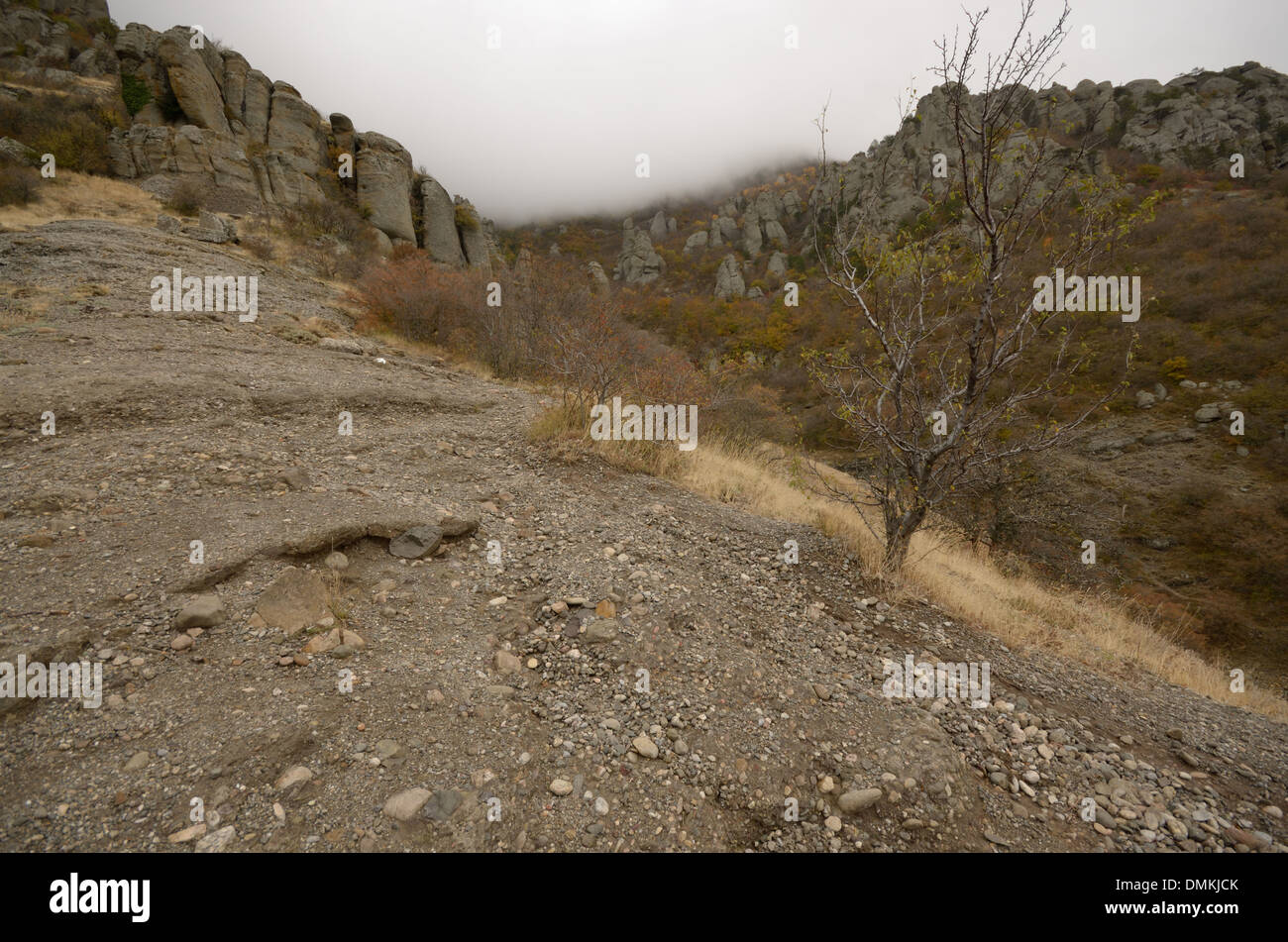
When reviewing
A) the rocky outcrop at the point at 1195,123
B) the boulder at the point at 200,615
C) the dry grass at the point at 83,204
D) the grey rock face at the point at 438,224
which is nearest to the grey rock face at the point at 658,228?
the rocky outcrop at the point at 1195,123

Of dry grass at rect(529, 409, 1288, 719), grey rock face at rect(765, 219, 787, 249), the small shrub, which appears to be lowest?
dry grass at rect(529, 409, 1288, 719)

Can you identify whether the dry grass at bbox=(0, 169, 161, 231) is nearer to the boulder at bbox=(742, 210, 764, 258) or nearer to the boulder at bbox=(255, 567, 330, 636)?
the boulder at bbox=(255, 567, 330, 636)

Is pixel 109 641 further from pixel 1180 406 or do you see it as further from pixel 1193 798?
pixel 1180 406

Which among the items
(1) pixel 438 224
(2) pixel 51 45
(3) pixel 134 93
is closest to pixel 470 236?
(1) pixel 438 224

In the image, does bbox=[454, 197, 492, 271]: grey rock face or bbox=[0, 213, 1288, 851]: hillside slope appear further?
bbox=[454, 197, 492, 271]: grey rock face

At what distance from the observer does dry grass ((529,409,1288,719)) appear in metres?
4.69

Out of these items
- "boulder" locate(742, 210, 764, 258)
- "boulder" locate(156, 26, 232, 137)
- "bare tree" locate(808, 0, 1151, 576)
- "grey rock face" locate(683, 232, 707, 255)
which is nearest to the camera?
"bare tree" locate(808, 0, 1151, 576)

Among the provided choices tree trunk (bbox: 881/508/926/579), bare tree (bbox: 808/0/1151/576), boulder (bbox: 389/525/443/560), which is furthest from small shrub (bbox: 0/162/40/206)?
tree trunk (bbox: 881/508/926/579)

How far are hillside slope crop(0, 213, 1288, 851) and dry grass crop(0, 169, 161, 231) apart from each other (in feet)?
47.4

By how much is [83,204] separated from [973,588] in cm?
2723

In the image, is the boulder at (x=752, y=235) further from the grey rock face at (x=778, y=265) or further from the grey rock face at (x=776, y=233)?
the grey rock face at (x=778, y=265)
